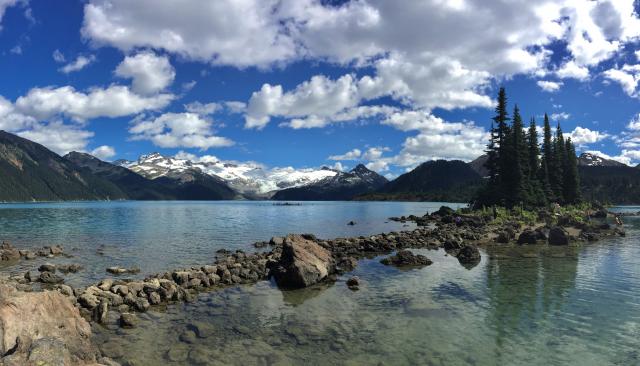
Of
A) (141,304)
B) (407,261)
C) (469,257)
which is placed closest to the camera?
(141,304)

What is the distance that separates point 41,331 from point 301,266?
18.9 metres

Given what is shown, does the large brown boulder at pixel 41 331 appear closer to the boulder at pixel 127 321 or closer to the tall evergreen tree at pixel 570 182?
the boulder at pixel 127 321

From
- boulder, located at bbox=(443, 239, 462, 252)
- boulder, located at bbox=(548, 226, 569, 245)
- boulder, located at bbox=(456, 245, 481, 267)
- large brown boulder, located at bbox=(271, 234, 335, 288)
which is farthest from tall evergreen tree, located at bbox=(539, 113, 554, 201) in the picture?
large brown boulder, located at bbox=(271, 234, 335, 288)

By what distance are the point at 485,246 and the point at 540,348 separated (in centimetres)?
3602

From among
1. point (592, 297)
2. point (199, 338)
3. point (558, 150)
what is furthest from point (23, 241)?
point (558, 150)

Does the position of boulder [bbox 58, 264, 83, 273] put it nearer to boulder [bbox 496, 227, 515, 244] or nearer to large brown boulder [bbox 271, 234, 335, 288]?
large brown boulder [bbox 271, 234, 335, 288]

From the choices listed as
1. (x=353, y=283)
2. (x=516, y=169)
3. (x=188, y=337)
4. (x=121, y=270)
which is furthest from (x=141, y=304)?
(x=516, y=169)

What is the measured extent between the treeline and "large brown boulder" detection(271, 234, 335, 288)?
6624cm

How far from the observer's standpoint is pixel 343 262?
126 feet

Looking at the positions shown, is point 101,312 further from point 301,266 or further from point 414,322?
point 414,322

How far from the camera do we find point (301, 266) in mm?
31031

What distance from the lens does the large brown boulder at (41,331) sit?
37.5 feet

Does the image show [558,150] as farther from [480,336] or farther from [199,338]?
[199,338]

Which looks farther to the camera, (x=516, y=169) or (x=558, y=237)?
(x=516, y=169)
